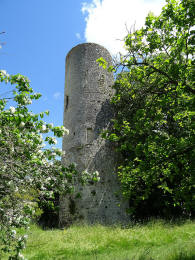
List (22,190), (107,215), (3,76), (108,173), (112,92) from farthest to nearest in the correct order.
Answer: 1. (112,92)
2. (108,173)
3. (107,215)
4. (22,190)
5. (3,76)

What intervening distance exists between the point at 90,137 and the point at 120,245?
5891 mm

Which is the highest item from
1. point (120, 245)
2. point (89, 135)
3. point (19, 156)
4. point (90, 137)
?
point (89, 135)

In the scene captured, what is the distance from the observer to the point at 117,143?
476 inches

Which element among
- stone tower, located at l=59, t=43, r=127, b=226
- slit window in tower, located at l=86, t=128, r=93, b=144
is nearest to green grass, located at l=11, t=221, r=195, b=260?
stone tower, located at l=59, t=43, r=127, b=226

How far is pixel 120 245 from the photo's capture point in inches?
264

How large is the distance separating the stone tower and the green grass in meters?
1.78

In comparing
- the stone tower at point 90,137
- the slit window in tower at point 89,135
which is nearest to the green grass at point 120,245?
the stone tower at point 90,137

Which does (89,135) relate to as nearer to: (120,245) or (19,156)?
(120,245)

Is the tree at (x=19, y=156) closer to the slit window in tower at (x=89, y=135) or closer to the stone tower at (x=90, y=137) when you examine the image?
the stone tower at (x=90, y=137)

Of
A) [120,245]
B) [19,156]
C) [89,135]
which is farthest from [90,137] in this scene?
[19,156]

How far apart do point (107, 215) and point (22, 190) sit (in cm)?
650

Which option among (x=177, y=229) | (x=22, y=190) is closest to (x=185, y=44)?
(x=22, y=190)

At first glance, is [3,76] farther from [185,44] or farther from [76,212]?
[76,212]

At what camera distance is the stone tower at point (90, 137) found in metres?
10.6
